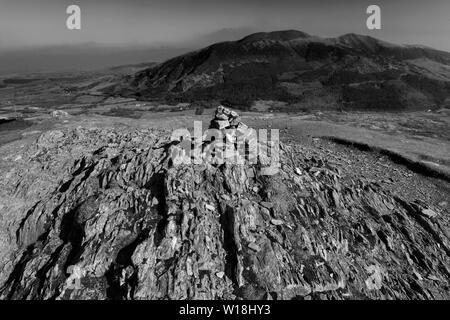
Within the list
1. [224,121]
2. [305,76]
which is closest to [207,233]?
[224,121]

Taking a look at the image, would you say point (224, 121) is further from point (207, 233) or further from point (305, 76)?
point (305, 76)

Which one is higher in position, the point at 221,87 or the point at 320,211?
the point at 221,87

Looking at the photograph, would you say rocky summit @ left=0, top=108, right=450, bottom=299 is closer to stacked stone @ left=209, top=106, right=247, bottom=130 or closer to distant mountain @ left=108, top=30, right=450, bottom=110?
stacked stone @ left=209, top=106, right=247, bottom=130

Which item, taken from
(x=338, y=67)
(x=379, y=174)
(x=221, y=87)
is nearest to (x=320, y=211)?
(x=379, y=174)

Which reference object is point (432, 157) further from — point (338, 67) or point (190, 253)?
point (338, 67)
